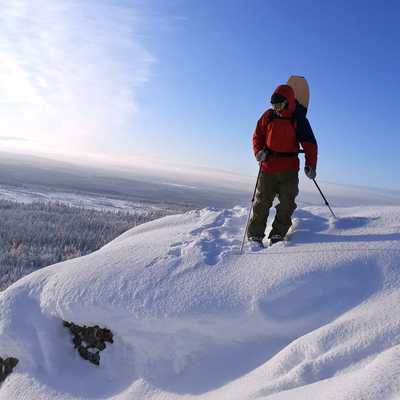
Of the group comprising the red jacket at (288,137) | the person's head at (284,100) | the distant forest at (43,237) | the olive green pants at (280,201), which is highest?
the person's head at (284,100)

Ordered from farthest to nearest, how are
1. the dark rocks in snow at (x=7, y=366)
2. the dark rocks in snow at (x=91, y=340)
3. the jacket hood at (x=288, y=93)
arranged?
the jacket hood at (x=288, y=93)
the dark rocks in snow at (x=7, y=366)
the dark rocks in snow at (x=91, y=340)

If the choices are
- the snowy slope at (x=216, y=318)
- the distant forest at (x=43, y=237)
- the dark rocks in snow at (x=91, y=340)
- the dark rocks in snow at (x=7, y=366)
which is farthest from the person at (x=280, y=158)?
the distant forest at (x=43, y=237)

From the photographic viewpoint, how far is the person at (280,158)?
4996 mm

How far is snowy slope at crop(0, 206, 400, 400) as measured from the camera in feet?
9.19

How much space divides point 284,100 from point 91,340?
3682 millimetres

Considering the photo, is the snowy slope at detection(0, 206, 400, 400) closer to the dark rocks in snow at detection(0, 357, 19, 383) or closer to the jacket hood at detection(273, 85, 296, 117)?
the dark rocks in snow at detection(0, 357, 19, 383)

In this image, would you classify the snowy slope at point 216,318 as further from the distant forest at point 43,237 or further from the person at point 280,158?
the distant forest at point 43,237

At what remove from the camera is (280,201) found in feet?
17.0

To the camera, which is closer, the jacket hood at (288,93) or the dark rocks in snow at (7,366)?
the dark rocks in snow at (7,366)

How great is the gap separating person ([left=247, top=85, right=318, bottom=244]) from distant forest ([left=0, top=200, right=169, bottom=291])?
15.1 meters

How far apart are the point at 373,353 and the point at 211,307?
4.75 feet

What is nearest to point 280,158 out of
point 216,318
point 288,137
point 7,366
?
point 288,137

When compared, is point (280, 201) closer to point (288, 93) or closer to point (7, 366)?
point (288, 93)

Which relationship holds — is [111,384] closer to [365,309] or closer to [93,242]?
[365,309]
